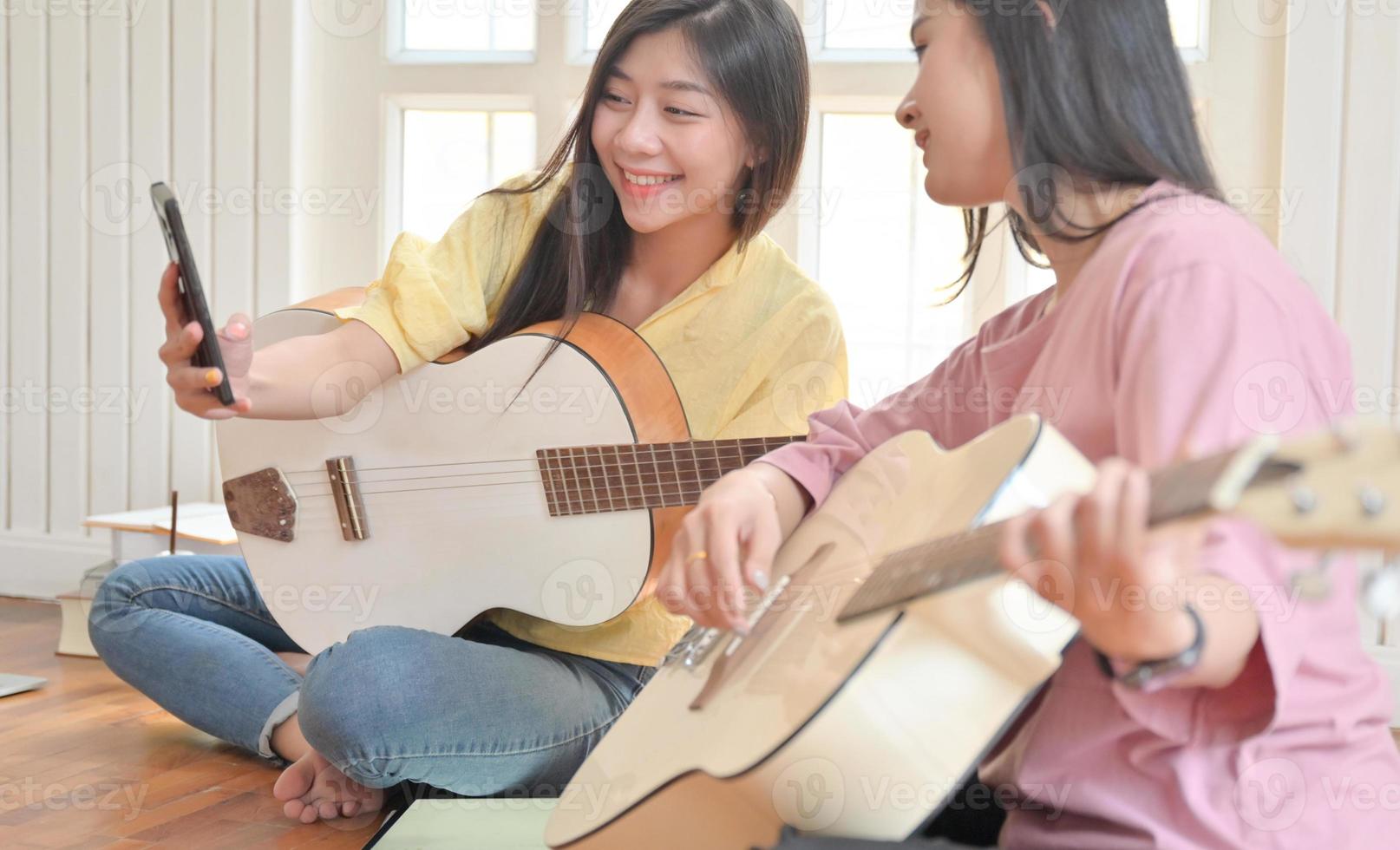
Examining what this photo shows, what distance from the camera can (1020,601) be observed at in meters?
0.75

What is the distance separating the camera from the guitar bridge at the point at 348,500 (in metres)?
1.63

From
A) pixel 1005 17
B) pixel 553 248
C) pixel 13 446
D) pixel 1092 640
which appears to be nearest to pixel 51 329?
pixel 13 446

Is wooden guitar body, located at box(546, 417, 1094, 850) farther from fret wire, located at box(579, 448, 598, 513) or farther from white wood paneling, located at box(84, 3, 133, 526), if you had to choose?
white wood paneling, located at box(84, 3, 133, 526)

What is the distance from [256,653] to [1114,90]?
138 cm

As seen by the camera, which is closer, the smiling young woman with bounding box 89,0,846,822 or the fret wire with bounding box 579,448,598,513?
the smiling young woman with bounding box 89,0,846,822

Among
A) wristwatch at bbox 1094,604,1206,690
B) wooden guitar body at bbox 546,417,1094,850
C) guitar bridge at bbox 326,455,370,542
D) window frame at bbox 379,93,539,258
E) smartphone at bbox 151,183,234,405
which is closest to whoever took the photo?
wristwatch at bbox 1094,604,1206,690

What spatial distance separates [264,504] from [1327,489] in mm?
1418

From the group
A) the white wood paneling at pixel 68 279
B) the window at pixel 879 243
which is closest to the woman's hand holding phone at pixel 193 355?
the window at pixel 879 243

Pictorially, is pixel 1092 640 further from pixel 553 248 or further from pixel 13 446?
pixel 13 446

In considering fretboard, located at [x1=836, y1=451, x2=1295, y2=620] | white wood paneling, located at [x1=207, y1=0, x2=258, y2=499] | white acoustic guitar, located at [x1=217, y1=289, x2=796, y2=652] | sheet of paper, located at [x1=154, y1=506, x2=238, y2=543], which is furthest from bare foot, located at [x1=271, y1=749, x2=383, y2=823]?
white wood paneling, located at [x1=207, y1=0, x2=258, y2=499]

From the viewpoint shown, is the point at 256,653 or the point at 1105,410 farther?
the point at 256,653

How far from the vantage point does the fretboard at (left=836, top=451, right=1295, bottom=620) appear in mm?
546

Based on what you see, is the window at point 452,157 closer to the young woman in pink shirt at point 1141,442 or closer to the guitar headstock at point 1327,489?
the young woman in pink shirt at point 1141,442

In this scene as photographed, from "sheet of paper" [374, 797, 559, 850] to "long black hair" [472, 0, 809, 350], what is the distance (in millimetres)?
593
